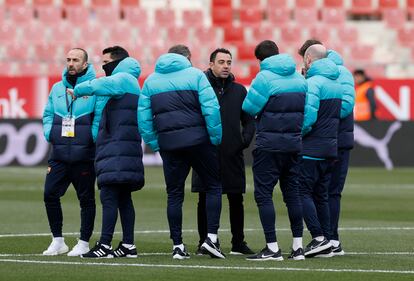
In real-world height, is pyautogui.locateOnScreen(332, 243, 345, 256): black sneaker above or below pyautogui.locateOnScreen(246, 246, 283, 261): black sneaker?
below

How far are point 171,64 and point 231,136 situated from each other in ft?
3.99

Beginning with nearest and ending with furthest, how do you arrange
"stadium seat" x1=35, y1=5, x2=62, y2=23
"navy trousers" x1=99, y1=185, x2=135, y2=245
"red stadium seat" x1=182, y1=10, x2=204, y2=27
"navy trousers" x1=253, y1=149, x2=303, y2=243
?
"navy trousers" x1=253, y1=149, x2=303, y2=243 < "navy trousers" x1=99, y1=185, x2=135, y2=245 < "stadium seat" x1=35, y1=5, x2=62, y2=23 < "red stadium seat" x1=182, y1=10, x2=204, y2=27

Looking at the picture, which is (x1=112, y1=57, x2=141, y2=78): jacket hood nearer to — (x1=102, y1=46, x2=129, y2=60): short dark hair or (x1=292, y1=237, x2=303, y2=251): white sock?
(x1=102, y1=46, x2=129, y2=60): short dark hair

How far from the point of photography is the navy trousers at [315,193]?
42.1ft

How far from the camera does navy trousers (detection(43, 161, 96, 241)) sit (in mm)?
12984

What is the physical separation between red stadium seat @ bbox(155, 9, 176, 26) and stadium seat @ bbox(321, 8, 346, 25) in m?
4.58

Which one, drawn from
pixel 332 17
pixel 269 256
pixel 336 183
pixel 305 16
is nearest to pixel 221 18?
pixel 305 16

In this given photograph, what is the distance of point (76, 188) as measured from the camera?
13078 mm

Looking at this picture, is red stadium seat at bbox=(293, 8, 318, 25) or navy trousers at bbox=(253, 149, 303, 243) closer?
navy trousers at bbox=(253, 149, 303, 243)

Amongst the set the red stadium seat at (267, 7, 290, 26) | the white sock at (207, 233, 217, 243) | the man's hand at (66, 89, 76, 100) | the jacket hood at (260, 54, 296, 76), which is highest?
the jacket hood at (260, 54, 296, 76)

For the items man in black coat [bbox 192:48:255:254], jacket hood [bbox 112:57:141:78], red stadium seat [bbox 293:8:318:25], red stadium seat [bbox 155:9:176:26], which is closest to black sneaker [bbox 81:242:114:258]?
man in black coat [bbox 192:48:255:254]

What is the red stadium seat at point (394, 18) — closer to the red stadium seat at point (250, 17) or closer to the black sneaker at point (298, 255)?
the red stadium seat at point (250, 17)

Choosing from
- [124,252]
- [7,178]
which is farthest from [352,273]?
[7,178]

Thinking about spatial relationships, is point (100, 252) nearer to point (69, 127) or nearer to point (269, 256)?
point (69, 127)
